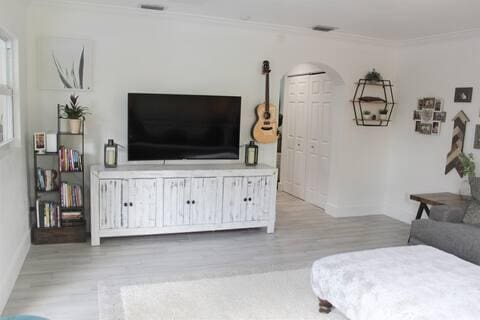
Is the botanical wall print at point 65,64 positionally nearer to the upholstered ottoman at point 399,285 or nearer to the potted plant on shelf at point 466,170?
the upholstered ottoman at point 399,285

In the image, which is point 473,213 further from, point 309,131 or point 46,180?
point 46,180

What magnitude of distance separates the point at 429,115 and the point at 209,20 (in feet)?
9.92

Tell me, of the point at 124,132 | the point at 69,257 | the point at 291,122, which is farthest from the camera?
the point at 291,122

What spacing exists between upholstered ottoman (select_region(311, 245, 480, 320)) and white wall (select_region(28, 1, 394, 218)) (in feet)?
8.25

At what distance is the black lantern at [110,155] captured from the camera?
173 inches

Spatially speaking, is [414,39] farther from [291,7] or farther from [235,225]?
[235,225]

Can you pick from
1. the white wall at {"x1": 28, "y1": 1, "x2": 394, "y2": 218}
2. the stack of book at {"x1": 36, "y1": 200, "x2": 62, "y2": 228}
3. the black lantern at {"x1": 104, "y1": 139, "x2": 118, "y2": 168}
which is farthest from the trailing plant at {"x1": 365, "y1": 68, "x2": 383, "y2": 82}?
the stack of book at {"x1": 36, "y1": 200, "x2": 62, "y2": 228}

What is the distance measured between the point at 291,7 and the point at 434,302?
117 inches

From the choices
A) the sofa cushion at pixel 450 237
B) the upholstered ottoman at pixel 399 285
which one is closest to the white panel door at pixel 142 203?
the upholstered ottoman at pixel 399 285

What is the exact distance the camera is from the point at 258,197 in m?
4.80

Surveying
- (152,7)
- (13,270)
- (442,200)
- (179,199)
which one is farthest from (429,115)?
(13,270)

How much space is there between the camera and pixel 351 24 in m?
4.75

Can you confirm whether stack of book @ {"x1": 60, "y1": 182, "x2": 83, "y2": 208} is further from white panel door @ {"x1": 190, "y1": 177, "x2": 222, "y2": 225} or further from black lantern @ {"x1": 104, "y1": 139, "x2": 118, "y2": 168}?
white panel door @ {"x1": 190, "y1": 177, "x2": 222, "y2": 225}

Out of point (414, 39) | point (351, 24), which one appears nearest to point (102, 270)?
point (351, 24)
